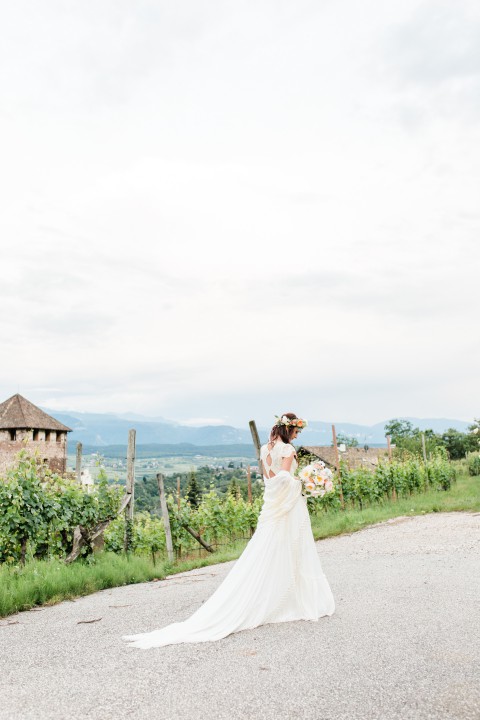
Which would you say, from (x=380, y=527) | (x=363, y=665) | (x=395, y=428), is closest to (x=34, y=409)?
(x=380, y=527)

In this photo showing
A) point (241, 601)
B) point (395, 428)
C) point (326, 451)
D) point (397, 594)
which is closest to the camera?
point (241, 601)

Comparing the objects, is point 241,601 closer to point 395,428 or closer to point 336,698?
point 336,698

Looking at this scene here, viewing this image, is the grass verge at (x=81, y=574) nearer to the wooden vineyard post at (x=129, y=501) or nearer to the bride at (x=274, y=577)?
the wooden vineyard post at (x=129, y=501)

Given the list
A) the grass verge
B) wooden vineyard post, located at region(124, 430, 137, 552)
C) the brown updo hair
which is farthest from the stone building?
the brown updo hair

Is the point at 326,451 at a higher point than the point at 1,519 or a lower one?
higher

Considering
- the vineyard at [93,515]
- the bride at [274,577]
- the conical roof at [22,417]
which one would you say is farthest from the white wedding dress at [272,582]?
the conical roof at [22,417]

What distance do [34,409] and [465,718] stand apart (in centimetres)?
4952

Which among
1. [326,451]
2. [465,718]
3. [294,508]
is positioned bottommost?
[465,718]

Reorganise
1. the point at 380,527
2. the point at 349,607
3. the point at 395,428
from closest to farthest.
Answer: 1. the point at 349,607
2. the point at 380,527
3. the point at 395,428

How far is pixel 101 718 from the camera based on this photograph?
407cm

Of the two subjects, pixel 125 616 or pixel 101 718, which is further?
pixel 125 616

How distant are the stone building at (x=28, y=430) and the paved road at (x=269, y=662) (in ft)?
130

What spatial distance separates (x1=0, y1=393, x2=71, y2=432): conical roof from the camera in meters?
46.2

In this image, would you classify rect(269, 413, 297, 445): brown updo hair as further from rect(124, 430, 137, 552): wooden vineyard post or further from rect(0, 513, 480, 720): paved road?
rect(124, 430, 137, 552): wooden vineyard post
